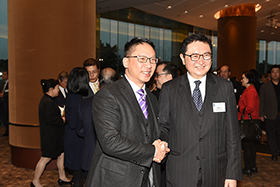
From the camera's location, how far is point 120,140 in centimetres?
156

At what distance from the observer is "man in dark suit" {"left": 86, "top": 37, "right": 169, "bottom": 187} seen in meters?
1.59

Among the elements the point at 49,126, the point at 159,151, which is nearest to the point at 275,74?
the point at 49,126

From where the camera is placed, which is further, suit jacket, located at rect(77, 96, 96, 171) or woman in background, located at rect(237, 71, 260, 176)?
woman in background, located at rect(237, 71, 260, 176)

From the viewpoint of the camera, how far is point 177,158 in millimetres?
1984

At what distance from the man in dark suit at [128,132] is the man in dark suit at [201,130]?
21cm

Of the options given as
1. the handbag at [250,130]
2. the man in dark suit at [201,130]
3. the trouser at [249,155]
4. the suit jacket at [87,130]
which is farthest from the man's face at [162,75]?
the trouser at [249,155]

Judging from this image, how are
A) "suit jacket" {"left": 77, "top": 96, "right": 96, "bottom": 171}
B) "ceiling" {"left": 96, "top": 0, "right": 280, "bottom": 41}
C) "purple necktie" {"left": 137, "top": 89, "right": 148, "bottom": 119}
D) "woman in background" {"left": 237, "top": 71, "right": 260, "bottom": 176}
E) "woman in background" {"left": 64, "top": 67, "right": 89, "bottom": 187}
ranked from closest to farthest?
"purple necktie" {"left": 137, "top": 89, "right": 148, "bottom": 119}, "suit jacket" {"left": 77, "top": 96, "right": 96, "bottom": 171}, "woman in background" {"left": 64, "top": 67, "right": 89, "bottom": 187}, "woman in background" {"left": 237, "top": 71, "right": 260, "bottom": 176}, "ceiling" {"left": 96, "top": 0, "right": 280, "bottom": 41}

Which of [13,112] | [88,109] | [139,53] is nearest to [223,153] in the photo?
[139,53]

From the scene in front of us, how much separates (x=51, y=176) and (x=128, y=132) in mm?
3624

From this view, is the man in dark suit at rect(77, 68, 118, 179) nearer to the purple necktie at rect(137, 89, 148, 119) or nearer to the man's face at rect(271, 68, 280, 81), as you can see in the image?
the purple necktie at rect(137, 89, 148, 119)

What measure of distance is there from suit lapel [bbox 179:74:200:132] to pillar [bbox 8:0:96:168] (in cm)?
349

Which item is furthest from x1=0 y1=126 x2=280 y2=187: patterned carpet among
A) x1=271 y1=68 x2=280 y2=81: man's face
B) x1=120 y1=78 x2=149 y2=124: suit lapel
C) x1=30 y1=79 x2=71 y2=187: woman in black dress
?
x1=120 y1=78 x2=149 y2=124: suit lapel

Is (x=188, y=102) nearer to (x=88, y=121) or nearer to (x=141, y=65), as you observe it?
(x=141, y=65)

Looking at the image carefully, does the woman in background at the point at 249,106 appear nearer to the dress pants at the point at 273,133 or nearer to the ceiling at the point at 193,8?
the dress pants at the point at 273,133
